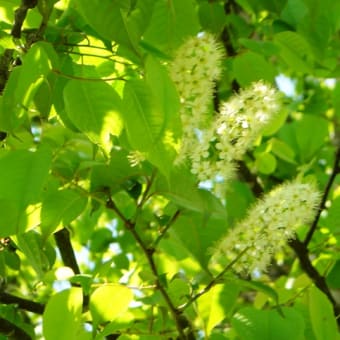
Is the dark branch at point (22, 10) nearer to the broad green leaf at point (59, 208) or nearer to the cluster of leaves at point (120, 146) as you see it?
the cluster of leaves at point (120, 146)

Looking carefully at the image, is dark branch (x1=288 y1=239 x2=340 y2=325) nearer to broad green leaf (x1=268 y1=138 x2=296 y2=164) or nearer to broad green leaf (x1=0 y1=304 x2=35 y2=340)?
broad green leaf (x1=268 y1=138 x2=296 y2=164)

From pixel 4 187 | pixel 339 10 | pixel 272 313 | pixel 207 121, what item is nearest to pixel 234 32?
pixel 339 10

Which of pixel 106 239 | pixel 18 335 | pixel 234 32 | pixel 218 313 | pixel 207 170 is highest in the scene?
pixel 234 32

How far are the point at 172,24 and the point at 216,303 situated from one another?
0.49 metres

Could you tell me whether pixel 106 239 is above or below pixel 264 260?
below

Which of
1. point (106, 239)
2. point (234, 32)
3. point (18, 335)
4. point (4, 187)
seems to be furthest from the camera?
point (106, 239)

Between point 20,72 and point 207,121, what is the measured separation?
1.09 ft

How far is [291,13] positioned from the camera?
3.79 ft

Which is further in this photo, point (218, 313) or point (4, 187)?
point (218, 313)

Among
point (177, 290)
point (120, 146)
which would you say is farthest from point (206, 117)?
point (177, 290)

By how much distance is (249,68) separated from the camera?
1395 millimetres

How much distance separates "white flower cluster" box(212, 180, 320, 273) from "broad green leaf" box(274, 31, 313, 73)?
26 centimetres

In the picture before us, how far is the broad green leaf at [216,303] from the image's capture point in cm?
117

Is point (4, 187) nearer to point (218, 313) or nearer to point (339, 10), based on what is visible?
point (218, 313)
